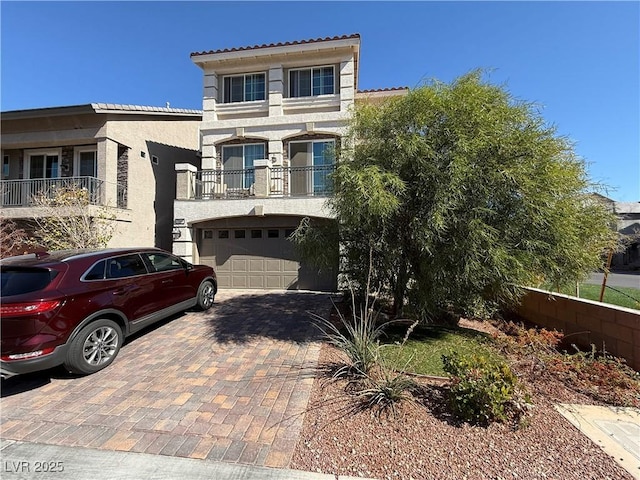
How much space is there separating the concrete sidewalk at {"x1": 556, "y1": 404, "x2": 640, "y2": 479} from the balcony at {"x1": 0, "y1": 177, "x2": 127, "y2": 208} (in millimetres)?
12874

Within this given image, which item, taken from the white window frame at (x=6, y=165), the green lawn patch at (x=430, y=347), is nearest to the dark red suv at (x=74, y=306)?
the green lawn patch at (x=430, y=347)

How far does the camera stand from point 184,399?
3.91 m

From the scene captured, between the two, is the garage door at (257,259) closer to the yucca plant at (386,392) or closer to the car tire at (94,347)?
the car tire at (94,347)

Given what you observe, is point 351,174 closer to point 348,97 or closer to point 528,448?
point 528,448

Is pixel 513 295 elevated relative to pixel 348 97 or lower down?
lower down

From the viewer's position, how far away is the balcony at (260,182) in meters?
10.9

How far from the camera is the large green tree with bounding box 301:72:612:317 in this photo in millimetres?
4883

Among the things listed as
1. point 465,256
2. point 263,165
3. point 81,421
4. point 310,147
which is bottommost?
point 81,421

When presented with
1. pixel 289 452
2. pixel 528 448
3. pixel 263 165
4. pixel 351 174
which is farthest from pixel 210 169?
pixel 528 448

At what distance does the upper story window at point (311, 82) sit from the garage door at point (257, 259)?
548 cm

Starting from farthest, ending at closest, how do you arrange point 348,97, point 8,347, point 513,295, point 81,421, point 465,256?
point 348,97, point 513,295, point 465,256, point 8,347, point 81,421

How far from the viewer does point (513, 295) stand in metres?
5.88

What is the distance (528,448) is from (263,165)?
9.87m

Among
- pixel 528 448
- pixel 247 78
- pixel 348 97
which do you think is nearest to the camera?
pixel 528 448
